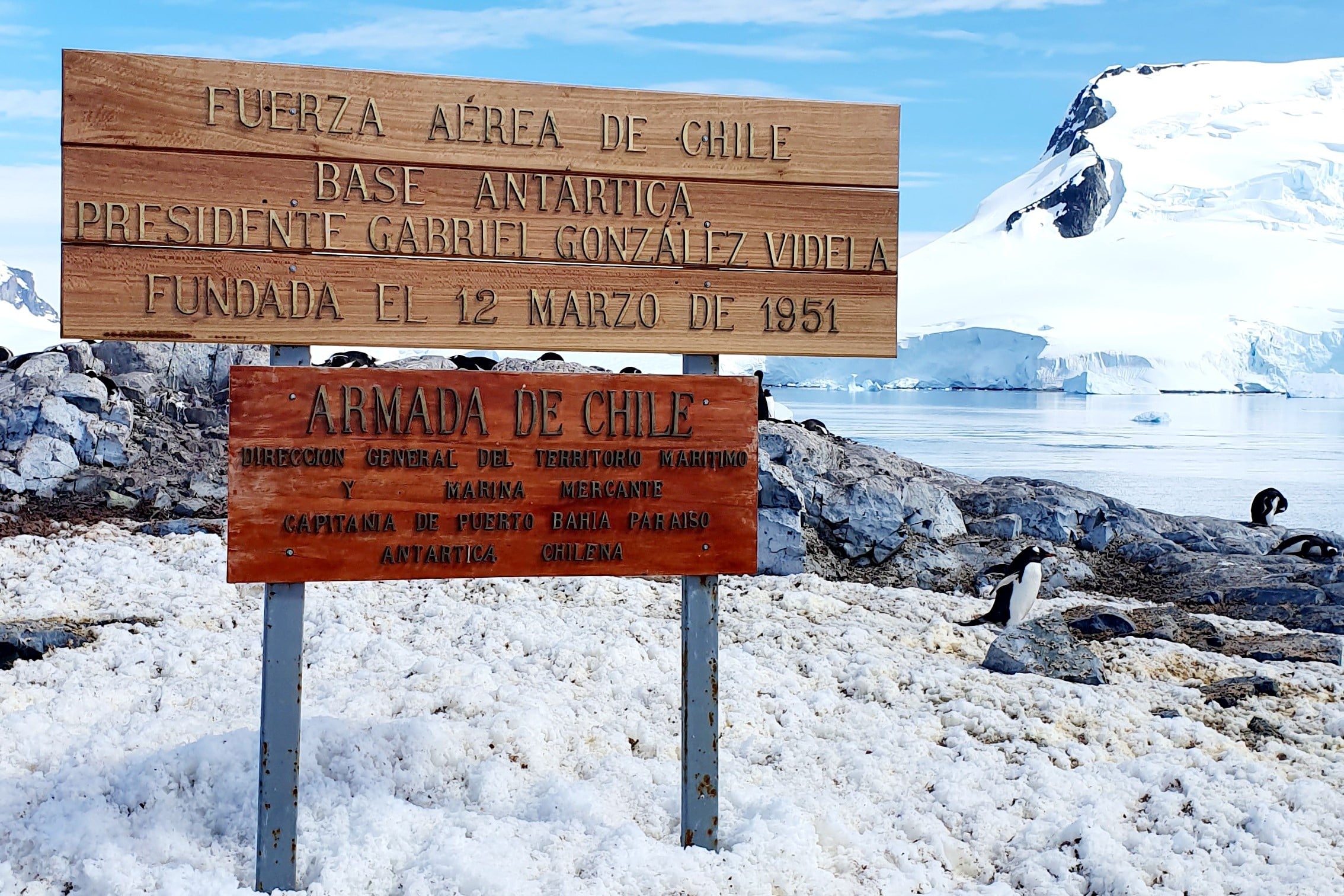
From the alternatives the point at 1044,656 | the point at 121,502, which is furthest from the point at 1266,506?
the point at 121,502

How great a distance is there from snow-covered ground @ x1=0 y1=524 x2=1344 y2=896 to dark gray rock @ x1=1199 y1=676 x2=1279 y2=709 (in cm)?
12

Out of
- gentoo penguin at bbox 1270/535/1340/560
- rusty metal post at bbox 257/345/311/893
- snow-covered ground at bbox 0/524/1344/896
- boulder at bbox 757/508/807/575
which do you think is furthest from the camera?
gentoo penguin at bbox 1270/535/1340/560

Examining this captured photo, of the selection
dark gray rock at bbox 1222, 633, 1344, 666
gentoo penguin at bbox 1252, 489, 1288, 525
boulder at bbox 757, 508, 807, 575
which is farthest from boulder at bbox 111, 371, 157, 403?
gentoo penguin at bbox 1252, 489, 1288, 525

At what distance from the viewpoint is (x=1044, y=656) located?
6.10 meters

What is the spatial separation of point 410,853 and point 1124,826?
2.84 meters

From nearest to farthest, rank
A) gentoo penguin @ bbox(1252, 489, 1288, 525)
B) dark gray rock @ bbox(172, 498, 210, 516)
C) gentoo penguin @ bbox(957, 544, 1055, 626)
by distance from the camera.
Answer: gentoo penguin @ bbox(957, 544, 1055, 626)
dark gray rock @ bbox(172, 498, 210, 516)
gentoo penguin @ bbox(1252, 489, 1288, 525)

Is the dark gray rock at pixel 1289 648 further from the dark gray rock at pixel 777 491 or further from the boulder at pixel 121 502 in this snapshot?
the boulder at pixel 121 502

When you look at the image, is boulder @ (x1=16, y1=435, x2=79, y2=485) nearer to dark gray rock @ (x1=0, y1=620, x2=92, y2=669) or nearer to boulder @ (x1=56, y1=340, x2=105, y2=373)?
boulder @ (x1=56, y1=340, x2=105, y2=373)

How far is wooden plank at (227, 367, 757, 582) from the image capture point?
367cm

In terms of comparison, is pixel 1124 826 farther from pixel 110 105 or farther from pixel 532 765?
pixel 110 105

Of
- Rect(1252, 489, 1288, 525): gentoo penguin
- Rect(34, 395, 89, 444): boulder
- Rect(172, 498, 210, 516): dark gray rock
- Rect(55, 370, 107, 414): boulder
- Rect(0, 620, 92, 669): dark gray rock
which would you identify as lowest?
Rect(0, 620, 92, 669): dark gray rock

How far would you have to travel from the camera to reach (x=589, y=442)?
3.88m

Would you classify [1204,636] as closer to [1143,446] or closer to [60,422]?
[60,422]

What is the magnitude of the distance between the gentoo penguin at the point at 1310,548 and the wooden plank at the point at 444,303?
880 cm
